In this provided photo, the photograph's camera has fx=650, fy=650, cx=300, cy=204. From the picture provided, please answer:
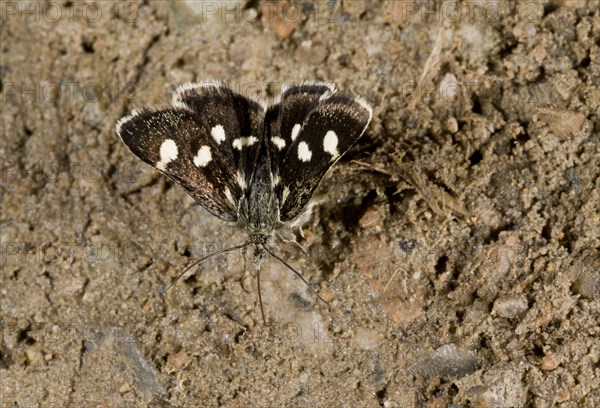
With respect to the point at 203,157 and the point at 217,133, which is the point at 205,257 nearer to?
the point at 203,157

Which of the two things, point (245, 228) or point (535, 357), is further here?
point (245, 228)

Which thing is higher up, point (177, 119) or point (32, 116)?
point (32, 116)

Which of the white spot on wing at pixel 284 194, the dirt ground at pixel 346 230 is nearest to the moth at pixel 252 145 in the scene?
the white spot on wing at pixel 284 194

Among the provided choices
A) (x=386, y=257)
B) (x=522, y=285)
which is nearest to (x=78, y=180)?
(x=386, y=257)

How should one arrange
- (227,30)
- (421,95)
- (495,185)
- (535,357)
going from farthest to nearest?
(227,30) < (421,95) < (495,185) < (535,357)

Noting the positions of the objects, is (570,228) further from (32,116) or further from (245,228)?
(32,116)

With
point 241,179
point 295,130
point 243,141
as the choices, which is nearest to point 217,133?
point 243,141

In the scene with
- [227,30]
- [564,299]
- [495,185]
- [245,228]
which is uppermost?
[227,30]

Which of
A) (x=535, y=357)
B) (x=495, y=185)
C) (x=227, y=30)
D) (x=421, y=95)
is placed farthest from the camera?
(x=227, y=30)
